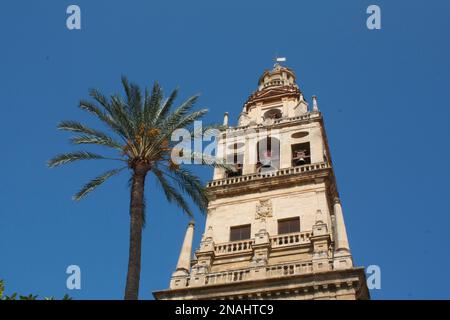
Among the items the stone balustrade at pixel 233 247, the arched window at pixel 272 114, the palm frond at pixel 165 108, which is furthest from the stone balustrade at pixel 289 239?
the arched window at pixel 272 114

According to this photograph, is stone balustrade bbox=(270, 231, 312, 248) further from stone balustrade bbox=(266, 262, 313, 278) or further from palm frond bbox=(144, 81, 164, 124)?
palm frond bbox=(144, 81, 164, 124)

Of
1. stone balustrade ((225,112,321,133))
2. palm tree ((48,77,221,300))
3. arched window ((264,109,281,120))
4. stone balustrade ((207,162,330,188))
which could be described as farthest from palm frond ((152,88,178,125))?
arched window ((264,109,281,120))

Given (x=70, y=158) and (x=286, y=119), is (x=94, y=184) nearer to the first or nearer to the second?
(x=70, y=158)

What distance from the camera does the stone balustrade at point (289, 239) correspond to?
1220 inches

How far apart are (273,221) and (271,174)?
405 centimetres

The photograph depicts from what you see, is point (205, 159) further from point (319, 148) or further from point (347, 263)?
point (319, 148)

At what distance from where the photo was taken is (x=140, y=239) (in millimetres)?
19375

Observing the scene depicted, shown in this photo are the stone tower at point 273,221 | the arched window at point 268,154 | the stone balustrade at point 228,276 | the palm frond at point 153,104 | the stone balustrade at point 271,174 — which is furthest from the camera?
the arched window at point 268,154

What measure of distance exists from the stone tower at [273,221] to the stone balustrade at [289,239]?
6cm

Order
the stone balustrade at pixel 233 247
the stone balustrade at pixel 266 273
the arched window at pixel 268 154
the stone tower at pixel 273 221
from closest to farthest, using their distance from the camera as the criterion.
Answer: the stone tower at pixel 273 221
the stone balustrade at pixel 266 273
the stone balustrade at pixel 233 247
the arched window at pixel 268 154

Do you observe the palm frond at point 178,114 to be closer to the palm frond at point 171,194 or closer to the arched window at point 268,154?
the palm frond at point 171,194
